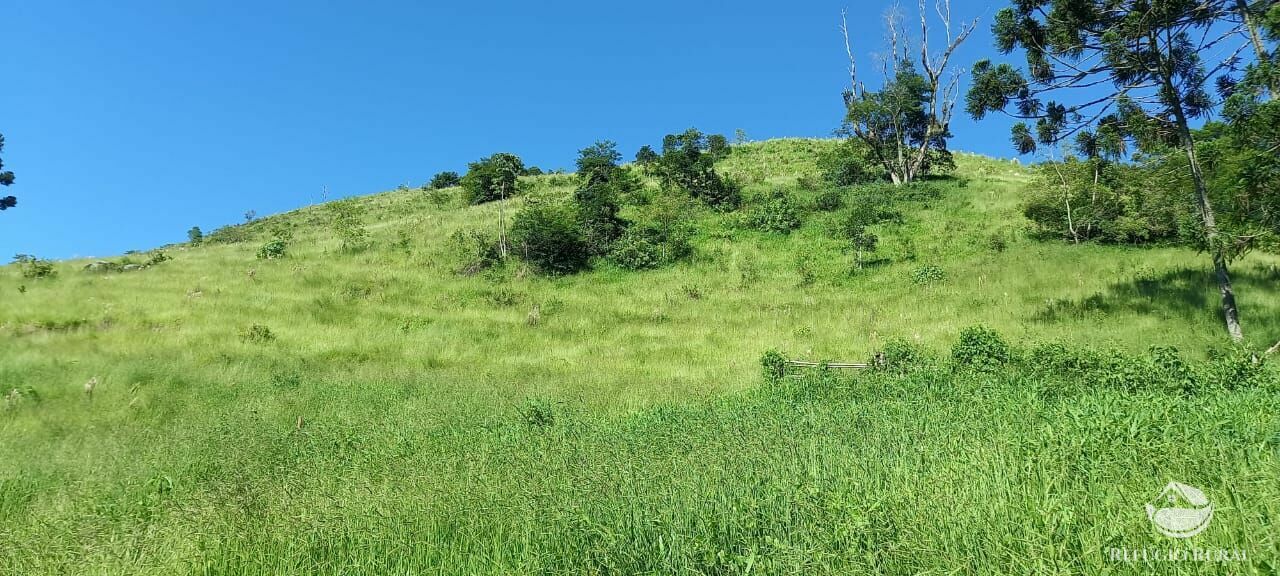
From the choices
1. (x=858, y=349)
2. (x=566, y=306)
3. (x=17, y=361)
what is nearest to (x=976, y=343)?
(x=858, y=349)

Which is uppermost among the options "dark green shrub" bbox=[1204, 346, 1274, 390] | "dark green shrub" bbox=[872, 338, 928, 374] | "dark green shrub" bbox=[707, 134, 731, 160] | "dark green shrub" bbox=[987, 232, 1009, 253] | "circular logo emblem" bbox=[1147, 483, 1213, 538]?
"dark green shrub" bbox=[707, 134, 731, 160]

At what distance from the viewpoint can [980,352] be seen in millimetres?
10586

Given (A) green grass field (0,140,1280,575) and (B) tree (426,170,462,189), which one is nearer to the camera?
(A) green grass field (0,140,1280,575)

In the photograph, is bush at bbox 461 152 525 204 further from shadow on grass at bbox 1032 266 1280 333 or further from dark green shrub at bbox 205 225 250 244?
shadow on grass at bbox 1032 266 1280 333

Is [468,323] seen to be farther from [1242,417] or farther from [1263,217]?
[1263,217]

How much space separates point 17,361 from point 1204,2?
2754cm

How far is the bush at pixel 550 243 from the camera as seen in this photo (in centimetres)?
2853

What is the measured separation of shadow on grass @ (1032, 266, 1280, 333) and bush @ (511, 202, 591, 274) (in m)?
20.0

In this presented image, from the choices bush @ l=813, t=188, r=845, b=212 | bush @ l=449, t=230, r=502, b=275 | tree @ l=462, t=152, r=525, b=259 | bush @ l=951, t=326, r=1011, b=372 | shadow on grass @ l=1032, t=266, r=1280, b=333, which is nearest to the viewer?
bush @ l=951, t=326, r=1011, b=372

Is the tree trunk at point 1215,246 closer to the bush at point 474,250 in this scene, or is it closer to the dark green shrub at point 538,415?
the dark green shrub at point 538,415

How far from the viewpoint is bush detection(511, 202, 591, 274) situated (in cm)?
2853

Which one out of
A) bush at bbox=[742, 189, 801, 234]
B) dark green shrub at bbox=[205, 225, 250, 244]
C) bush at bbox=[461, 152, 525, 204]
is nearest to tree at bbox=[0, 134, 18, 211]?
dark green shrub at bbox=[205, 225, 250, 244]

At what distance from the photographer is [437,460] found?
6.84 metres

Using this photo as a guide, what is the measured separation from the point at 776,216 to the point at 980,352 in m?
22.6
